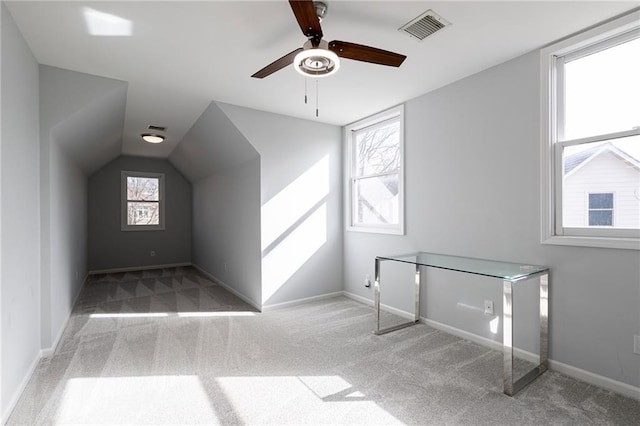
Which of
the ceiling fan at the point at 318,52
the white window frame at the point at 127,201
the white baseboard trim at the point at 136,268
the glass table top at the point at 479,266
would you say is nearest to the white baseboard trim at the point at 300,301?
the glass table top at the point at 479,266

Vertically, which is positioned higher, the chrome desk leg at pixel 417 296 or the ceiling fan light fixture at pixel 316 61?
the ceiling fan light fixture at pixel 316 61

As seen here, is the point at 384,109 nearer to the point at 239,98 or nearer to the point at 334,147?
the point at 334,147

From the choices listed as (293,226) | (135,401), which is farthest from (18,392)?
(293,226)

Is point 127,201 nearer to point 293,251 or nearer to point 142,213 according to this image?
point 142,213

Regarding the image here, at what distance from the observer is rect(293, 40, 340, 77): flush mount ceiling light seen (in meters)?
1.86

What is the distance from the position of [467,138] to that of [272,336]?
2.74 metres

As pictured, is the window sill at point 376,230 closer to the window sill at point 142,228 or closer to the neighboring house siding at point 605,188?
the neighboring house siding at point 605,188

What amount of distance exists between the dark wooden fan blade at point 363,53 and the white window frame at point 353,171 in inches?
65.7

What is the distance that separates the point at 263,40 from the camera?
242cm

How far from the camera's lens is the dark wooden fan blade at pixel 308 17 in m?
1.57

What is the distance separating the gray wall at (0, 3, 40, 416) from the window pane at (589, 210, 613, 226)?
155 inches

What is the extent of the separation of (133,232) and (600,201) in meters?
7.61

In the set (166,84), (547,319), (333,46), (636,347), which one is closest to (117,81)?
(166,84)

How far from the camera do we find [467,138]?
3.09 meters
